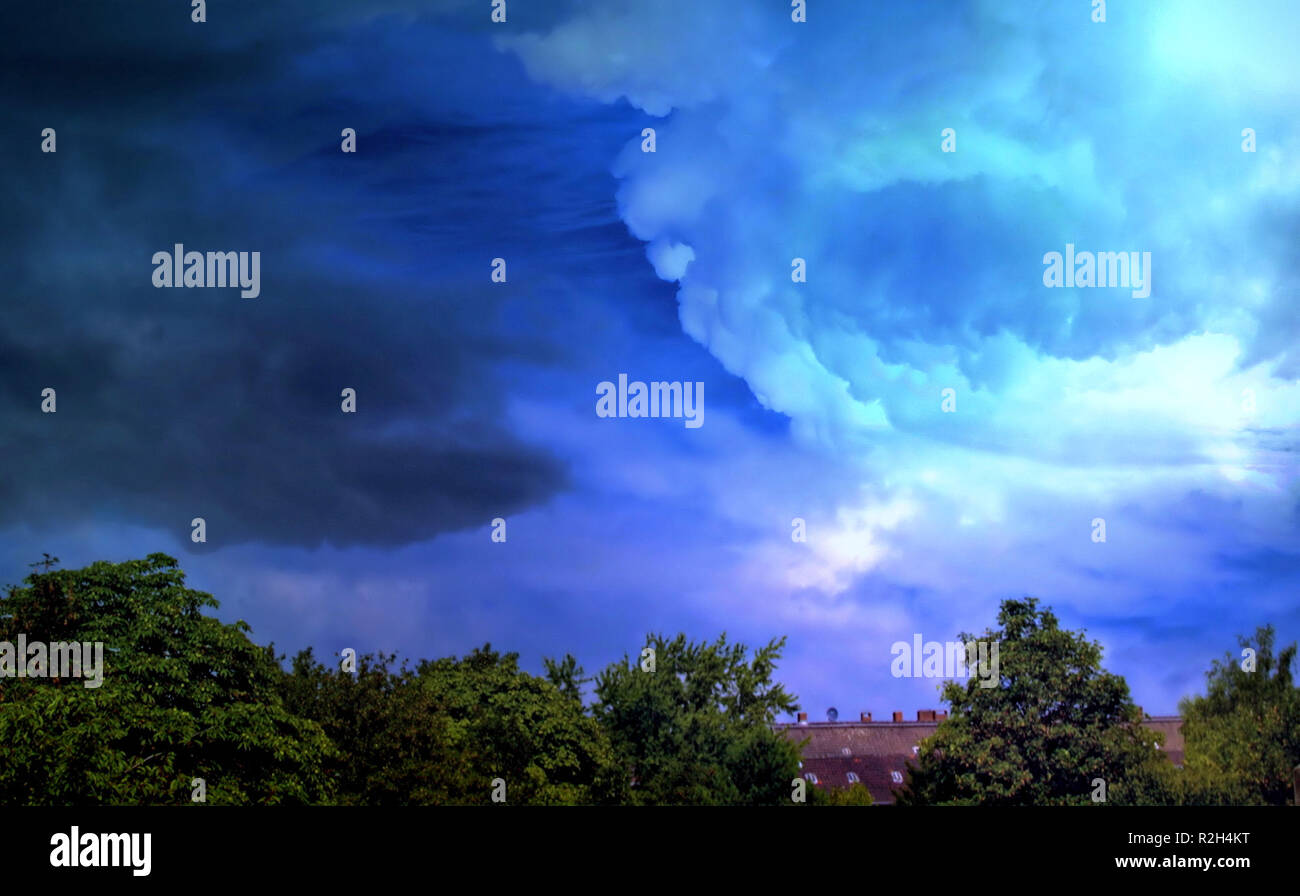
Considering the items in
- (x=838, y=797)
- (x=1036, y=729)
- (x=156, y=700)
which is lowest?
(x=838, y=797)

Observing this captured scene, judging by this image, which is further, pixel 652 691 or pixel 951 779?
pixel 652 691

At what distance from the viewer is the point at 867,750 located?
4181 inches

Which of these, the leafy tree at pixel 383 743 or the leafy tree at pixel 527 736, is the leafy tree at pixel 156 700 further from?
the leafy tree at pixel 527 736

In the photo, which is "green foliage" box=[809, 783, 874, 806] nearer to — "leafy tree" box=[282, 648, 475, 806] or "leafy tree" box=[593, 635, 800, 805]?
"leafy tree" box=[593, 635, 800, 805]

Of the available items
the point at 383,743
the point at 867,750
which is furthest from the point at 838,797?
the point at 383,743

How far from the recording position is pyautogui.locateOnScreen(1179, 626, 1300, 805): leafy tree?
6569 cm

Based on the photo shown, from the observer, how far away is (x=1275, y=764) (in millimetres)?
66438

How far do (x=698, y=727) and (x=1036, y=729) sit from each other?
17757mm

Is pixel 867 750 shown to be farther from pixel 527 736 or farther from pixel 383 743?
pixel 383 743

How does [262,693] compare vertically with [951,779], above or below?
above
